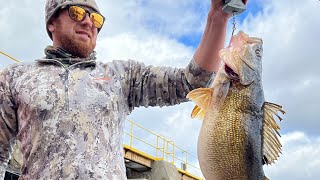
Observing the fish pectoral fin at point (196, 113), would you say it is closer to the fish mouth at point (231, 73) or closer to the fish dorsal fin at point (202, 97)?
the fish dorsal fin at point (202, 97)

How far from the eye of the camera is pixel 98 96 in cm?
339

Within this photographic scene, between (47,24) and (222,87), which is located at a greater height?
(47,24)

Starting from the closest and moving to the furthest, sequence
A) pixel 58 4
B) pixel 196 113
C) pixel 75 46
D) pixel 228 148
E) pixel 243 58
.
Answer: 1. pixel 228 148
2. pixel 196 113
3. pixel 243 58
4. pixel 75 46
5. pixel 58 4

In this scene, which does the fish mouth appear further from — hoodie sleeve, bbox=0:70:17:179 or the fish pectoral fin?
hoodie sleeve, bbox=0:70:17:179

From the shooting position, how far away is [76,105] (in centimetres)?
333

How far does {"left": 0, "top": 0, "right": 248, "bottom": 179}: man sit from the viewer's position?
3.23m

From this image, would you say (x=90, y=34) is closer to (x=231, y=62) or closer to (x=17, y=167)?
(x=231, y=62)

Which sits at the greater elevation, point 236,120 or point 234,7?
point 234,7

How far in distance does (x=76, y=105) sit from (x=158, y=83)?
529mm

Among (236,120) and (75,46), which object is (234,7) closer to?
(236,120)

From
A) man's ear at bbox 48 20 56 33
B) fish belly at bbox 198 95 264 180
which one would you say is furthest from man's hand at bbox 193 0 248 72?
man's ear at bbox 48 20 56 33

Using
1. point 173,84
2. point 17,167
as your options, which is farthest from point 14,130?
point 17,167

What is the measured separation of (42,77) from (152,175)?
A: 603 inches

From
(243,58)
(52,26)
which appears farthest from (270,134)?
(52,26)
